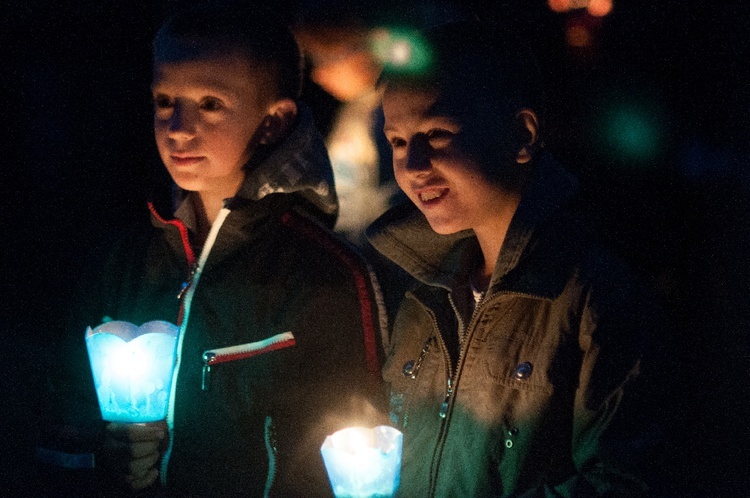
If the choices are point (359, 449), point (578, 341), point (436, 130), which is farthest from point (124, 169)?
point (578, 341)

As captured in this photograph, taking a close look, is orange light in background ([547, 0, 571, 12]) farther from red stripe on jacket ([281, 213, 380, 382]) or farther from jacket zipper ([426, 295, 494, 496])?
jacket zipper ([426, 295, 494, 496])

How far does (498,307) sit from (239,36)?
1480 millimetres

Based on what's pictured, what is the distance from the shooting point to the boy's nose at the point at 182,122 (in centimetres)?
273

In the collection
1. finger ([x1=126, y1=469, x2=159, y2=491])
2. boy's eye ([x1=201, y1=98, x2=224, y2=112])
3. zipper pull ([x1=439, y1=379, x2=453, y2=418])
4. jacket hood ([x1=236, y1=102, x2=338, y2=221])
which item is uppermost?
boy's eye ([x1=201, y1=98, x2=224, y2=112])

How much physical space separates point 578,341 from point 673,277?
955 mm

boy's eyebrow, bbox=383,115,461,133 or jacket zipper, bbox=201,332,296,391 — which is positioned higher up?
boy's eyebrow, bbox=383,115,461,133

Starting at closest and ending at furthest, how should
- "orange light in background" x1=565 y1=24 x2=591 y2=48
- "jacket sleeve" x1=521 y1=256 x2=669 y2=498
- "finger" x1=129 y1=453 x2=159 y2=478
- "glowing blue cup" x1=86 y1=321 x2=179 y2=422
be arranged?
"jacket sleeve" x1=521 y1=256 x2=669 y2=498, "glowing blue cup" x1=86 y1=321 x2=179 y2=422, "finger" x1=129 y1=453 x2=159 y2=478, "orange light in background" x1=565 y1=24 x2=591 y2=48

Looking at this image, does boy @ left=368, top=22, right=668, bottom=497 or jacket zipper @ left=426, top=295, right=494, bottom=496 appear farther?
jacket zipper @ left=426, top=295, right=494, bottom=496

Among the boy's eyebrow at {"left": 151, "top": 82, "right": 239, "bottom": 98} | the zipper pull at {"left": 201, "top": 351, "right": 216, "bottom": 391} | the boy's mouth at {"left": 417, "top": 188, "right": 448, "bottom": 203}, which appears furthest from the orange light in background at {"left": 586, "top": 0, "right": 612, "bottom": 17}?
the zipper pull at {"left": 201, "top": 351, "right": 216, "bottom": 391}

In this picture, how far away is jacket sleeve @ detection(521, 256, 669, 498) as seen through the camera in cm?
188

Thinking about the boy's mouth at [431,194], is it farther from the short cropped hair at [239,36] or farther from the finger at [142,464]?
the finger at [142,464]

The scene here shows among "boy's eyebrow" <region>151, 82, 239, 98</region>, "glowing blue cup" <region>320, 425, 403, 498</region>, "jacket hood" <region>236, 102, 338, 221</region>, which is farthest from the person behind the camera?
"jacket hood" <region>236, 102, 338, 221</region>

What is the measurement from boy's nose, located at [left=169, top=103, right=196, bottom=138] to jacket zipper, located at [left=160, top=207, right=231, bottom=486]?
328mm

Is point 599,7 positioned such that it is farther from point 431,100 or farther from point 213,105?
point 213,105
